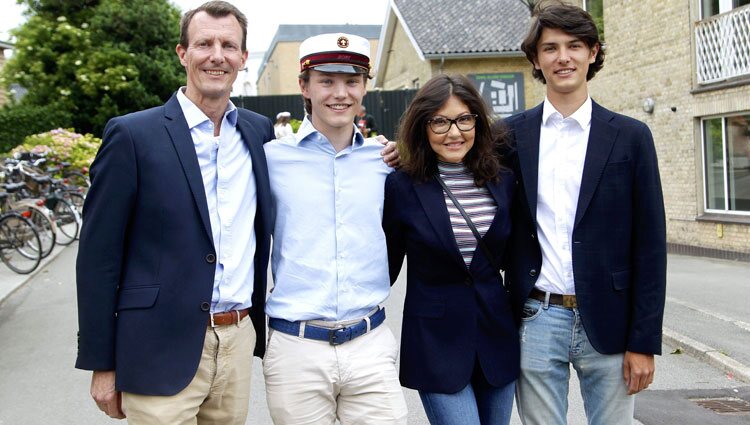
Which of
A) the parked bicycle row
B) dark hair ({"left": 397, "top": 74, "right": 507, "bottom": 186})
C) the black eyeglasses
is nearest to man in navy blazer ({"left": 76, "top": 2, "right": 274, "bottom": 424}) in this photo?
dark hair ({"left": 397, "top": 74, "right": 507, "bottom": 186})

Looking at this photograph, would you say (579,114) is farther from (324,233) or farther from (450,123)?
(324,233)

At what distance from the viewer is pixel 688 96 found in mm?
14188

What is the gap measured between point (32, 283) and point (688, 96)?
1164cm

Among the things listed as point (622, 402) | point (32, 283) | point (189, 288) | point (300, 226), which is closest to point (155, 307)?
point (189, 288)

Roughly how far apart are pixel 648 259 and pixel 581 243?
0.27m

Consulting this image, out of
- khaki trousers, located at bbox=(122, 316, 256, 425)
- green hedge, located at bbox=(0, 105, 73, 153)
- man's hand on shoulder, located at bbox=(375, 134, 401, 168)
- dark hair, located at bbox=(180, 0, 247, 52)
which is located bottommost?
khaki trousers, located at bbox=(122, 316, 256, 425)

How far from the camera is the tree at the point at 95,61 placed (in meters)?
26.2

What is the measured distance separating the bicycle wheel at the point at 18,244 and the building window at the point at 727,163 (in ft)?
37.9

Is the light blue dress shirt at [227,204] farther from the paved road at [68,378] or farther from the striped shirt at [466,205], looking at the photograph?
the paved road at [68,378]

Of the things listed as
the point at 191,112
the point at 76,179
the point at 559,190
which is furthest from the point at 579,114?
the point at 76,179

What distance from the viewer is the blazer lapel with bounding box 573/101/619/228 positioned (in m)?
3.08

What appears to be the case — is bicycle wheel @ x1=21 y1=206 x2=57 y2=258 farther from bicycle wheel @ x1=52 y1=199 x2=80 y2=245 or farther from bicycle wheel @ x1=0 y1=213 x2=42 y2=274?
bicycle wheel @ x1=52 y1=199 x2=80 y2=245

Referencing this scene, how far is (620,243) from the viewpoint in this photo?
122 inches

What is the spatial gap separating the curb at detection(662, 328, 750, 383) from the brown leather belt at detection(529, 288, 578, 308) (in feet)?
12.3
